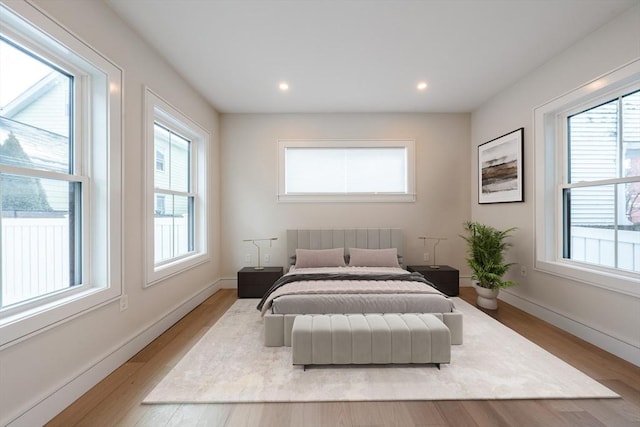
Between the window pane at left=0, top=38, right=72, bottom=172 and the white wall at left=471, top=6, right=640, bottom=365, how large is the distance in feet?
14.6

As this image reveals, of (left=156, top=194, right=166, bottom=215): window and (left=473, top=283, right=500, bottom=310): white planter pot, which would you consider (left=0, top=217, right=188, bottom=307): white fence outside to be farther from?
(left=473, top=283, right=500, bottom=310): white planter pot

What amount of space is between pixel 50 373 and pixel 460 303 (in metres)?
4.07

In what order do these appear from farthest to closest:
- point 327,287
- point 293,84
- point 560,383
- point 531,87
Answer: point 293,84, point 531,87, point 327,287, point 560,383

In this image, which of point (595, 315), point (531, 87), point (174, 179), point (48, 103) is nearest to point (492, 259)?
point (595, 315)

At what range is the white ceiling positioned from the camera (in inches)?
88.4

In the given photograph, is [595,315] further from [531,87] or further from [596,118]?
[531,87]

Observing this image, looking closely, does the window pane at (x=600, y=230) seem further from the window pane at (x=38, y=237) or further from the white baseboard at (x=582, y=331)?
the window pane at (x=38, y=237)

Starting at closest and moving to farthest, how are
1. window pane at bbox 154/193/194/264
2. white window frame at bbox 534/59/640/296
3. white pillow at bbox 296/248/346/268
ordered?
white window frame at bbox 534/59/640/296 → window pane at bbox 154/193/194/264 → white pillow at bbox 296/248/346/268

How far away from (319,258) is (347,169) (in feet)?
5.21

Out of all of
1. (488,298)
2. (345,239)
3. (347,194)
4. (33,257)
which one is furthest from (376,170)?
(33,257)

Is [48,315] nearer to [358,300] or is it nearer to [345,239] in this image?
[358,300]

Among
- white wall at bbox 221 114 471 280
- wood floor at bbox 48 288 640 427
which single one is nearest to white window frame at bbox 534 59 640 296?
wood floor at bbox 48 288 640 427

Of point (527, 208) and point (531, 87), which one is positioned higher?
point (531, 87)

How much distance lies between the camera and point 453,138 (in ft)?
15.1
